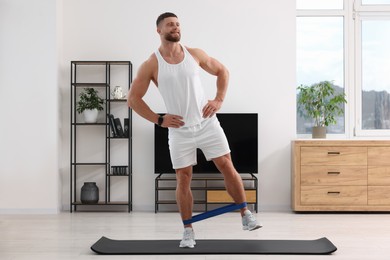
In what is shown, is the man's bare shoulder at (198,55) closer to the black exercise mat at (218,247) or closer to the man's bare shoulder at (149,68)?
the man's bare shoulder at (149,68)

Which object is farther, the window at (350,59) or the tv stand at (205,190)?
the window at (350,59)

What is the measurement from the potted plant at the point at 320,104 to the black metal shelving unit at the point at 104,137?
1.94 meters

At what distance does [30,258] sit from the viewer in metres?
3.63

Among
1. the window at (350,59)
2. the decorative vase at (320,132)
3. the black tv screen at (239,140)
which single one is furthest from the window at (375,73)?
the black tv screen at (239,140)

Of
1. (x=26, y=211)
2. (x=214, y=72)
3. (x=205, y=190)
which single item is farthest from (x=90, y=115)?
(x=214, y=72)

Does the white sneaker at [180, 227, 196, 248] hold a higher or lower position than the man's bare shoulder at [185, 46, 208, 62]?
lower

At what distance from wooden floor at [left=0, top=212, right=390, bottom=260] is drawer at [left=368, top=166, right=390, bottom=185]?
337mm

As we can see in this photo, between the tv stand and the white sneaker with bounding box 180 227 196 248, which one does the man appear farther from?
the tv stand

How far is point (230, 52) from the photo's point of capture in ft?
20.2

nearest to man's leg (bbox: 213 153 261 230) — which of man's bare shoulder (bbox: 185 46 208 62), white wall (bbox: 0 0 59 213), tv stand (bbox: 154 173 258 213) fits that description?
man's bare shoulder (bbox: 185 46 208 62)

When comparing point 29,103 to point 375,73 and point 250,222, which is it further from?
point 375,73

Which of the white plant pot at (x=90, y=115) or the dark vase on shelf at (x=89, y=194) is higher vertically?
the white plant pot at (x=90, y=115)

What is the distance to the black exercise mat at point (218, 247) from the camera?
12.3ft

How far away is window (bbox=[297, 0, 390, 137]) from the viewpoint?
6352mm
